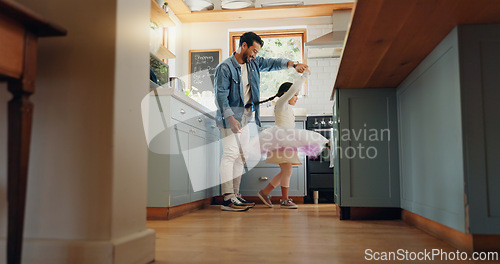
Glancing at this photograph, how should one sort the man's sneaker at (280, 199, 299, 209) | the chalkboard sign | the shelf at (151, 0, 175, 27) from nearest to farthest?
the man's sneaker at (280, 199, 299, 209) → the shelf at (151, 0, 175, 27) → the chalkboard sign

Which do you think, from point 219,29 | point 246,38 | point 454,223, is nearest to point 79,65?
point 454,223

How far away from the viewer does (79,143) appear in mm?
1179

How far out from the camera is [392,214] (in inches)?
105

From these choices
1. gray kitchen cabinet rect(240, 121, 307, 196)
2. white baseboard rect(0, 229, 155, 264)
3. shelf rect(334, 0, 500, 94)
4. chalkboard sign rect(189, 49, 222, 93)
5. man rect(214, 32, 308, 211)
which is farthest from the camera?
chalkboard sign rect(189, 49, 222, 93)

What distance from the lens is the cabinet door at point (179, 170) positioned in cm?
298

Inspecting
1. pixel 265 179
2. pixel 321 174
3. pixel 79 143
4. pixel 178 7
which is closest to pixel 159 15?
pixel 178 7

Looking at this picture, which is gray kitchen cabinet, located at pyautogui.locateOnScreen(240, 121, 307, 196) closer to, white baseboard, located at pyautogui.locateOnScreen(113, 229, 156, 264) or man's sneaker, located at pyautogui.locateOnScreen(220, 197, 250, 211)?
man's sneaker, located at pyautogui.locateOnScreen(220, 197, 250, 211)

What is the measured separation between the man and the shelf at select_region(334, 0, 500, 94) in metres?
1.35

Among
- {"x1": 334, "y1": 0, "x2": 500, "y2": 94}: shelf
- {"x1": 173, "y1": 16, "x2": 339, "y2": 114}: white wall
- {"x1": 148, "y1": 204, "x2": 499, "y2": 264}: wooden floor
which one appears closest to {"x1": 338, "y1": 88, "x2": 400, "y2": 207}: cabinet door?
{"x1": 148, "y1": 204, "x2": 499, "y2": 264}: wooden floor

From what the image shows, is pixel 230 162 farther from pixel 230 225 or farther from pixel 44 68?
pixel 44 68

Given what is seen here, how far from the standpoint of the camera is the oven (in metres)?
4.62

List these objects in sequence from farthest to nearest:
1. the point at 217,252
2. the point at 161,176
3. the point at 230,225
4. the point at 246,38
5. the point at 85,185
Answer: the point at 246,38, the point at 161,176, the point at 230,225, the point at 217,252, the point at 85,185

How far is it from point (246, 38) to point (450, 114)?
7.78ft

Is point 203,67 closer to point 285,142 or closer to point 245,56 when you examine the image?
point 245,56
